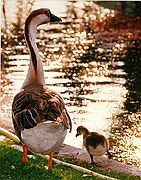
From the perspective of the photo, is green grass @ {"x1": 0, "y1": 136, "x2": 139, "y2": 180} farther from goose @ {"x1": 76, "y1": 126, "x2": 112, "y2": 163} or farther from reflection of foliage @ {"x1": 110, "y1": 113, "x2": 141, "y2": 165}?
reflection of foliage @ {"x1": 110, "y1": 113, "x2": 141, "y2": 165}

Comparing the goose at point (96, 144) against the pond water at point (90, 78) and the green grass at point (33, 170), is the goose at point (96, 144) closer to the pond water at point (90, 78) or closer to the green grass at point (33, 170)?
the green grass at point (33, 170)

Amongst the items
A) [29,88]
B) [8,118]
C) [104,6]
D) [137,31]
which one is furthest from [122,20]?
[29,88]

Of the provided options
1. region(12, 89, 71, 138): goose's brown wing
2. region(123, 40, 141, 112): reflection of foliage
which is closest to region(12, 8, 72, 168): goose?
region(12, 89, 71, 138): goose's brown wing

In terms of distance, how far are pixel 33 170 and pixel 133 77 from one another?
7.38m

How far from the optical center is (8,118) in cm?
1062

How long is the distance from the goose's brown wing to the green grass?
0.44 m

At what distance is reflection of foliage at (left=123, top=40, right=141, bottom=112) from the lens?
12020 millimetres

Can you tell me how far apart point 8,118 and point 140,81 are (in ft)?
13.5

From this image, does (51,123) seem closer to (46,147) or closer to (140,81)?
(46,147)

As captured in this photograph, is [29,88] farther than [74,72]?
No

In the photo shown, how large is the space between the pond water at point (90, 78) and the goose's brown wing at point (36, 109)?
241 cm

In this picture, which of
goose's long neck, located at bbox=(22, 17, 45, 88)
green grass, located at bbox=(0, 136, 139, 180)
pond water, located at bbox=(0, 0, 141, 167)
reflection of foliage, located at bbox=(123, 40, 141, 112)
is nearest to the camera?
green grass, located at bbox=(0, 136, 139, 180)

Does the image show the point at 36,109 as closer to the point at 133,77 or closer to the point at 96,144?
the point at 96,144

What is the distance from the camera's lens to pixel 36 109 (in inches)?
256
